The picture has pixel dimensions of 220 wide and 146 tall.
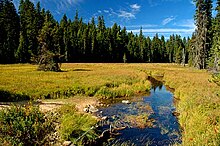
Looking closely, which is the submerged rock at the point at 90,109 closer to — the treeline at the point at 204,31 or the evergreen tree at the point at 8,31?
the treeline at the point at 204,31

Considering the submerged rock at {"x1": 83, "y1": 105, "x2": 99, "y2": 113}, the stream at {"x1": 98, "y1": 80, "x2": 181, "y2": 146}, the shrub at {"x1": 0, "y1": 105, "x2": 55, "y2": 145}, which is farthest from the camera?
the submerged rock at {"x1": 83, "y1": 105, "x2": 99, "y2": 113}

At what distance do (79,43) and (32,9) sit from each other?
62.4 feet

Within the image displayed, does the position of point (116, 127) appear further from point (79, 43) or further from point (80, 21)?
point (80, 21)

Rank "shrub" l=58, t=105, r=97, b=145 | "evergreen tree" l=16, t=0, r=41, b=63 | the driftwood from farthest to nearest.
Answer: "evergreen tree" l=16, t=0, r=41, b=63, the driftwood, "shrub" l=58, t=105, r=97, b=145

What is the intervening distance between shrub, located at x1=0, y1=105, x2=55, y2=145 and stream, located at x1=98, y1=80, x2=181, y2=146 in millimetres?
4956

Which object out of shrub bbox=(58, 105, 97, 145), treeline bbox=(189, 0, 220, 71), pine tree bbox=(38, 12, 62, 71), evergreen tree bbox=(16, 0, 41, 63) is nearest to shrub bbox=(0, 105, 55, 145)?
shrub bbox=(58, 105, 97, 145)

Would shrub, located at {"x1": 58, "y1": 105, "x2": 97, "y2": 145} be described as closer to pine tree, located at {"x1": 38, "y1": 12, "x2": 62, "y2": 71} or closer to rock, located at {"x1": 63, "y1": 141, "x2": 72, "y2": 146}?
rock, located at {"x1": 63, "y1": 141, "x2": 72, "y2": 146}

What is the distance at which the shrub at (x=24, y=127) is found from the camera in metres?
7.76

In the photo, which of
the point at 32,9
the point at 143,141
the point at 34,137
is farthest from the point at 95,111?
the point at 32,9

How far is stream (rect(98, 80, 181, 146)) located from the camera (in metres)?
14.6

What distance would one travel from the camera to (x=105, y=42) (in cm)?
10044

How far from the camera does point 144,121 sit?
18344mm

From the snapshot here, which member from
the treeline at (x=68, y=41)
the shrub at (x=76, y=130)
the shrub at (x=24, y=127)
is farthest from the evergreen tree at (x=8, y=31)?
the shrub at (x=24, y=127)

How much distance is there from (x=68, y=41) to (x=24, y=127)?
264 feet
